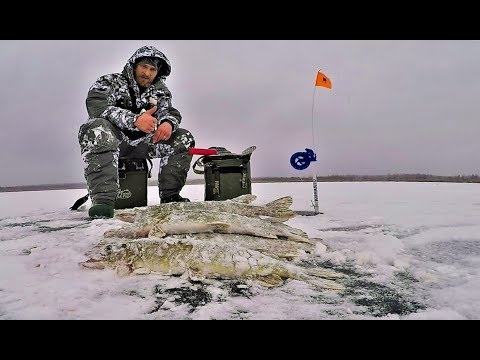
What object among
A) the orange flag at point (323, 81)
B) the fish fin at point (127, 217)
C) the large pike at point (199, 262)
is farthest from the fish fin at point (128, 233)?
the orange flag at point (323, 81)

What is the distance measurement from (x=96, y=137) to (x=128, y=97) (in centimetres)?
138

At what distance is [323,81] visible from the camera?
5.89 meters

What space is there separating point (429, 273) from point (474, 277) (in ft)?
0.93

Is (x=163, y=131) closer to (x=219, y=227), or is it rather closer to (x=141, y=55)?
(x=141, y=55)

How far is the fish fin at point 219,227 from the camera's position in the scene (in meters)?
3.23

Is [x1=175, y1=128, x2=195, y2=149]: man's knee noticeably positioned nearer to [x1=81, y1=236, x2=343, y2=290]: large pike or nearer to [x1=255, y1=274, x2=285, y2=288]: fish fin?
[x1=81, y1=236, x2=343, y2=290]: large pike

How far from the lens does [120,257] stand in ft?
8.52

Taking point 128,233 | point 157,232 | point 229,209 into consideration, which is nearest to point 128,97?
point 229,209

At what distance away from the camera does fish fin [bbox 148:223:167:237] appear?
10.2ft

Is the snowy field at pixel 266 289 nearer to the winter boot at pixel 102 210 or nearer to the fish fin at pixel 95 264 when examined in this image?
the fish fin at pixel 95 264

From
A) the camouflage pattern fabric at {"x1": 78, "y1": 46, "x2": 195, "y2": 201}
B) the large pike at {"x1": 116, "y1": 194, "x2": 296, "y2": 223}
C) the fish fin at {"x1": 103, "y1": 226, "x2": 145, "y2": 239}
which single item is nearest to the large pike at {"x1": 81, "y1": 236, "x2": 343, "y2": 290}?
the fish fin at {"x1": 103, "y1": 226, "x2": 145, "y2": 239}

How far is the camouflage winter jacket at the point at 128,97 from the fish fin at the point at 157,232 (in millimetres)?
2243
